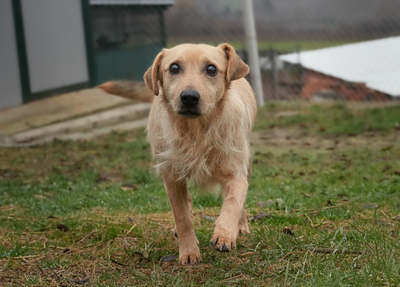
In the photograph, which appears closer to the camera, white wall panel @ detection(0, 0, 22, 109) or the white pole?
white wall panel @ detection(0, 0, 22, 109)

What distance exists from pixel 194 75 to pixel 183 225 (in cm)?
107

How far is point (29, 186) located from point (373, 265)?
4.42 meters

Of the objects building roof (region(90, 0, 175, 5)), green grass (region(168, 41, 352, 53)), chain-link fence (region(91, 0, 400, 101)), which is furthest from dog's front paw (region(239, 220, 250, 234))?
building roof (region(90, 0, 175, 5))

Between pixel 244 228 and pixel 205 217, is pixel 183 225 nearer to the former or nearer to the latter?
pixel 244 228

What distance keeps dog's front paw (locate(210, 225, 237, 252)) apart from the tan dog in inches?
8.6

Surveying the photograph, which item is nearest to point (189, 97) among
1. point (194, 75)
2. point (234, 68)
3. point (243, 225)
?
point (194, 75)

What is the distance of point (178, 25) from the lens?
12688 mm

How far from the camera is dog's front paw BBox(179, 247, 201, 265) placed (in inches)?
148

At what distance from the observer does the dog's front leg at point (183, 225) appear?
3.78 m

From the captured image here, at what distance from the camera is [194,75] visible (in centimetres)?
365

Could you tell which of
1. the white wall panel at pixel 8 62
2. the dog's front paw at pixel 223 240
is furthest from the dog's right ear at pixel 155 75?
the white wall panel at pixel 8 62

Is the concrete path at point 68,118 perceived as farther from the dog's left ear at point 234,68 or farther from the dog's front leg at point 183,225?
the dog's left ear at point 234,68

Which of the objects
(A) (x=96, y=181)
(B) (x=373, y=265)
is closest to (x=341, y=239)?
(B) (x=373, y=265)

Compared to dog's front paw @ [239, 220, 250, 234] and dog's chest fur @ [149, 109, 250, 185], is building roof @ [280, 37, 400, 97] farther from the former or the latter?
dog's chest fur @ [149, 109, 250, 185]
